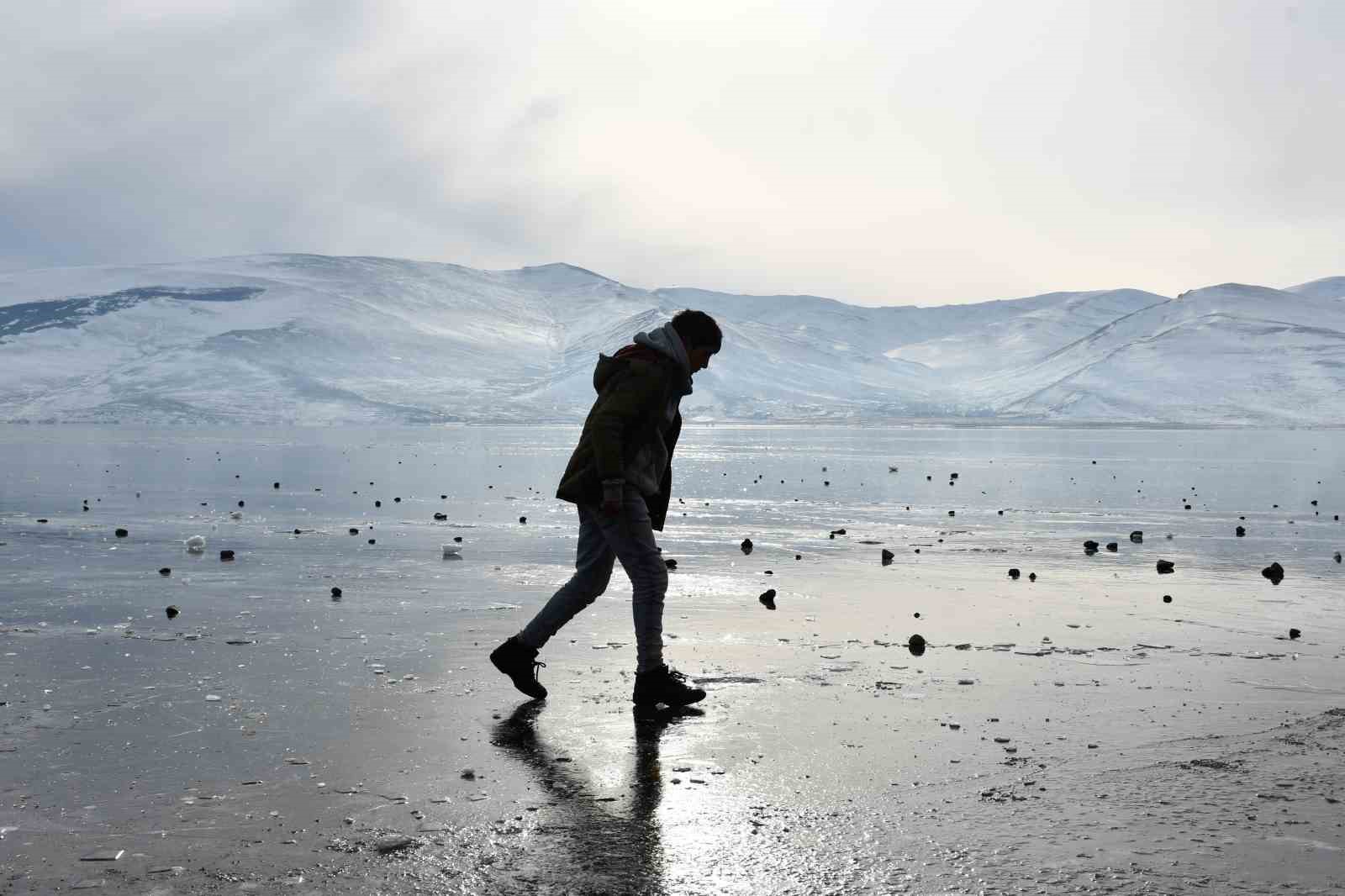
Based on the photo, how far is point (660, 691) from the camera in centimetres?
820

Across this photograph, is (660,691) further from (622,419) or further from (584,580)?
(622,419)

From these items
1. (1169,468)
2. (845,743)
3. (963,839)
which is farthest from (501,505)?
(1169,468)

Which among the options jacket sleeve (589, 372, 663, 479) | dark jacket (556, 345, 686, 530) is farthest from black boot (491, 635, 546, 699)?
jacket sleeve (589, 372, 663, 479)

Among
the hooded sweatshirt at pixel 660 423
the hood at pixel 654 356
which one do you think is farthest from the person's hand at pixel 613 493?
the hood at pixel 654 356

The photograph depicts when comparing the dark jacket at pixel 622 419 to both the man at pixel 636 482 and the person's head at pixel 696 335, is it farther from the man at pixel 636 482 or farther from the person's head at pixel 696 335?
the person's head at pixel 696 335

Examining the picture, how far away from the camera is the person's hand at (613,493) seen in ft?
27.2

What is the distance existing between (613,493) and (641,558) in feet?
1.61

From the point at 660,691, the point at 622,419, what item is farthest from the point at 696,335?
the point at 660,691

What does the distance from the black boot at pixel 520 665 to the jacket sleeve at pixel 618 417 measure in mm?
1173

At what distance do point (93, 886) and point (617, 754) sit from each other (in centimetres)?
273

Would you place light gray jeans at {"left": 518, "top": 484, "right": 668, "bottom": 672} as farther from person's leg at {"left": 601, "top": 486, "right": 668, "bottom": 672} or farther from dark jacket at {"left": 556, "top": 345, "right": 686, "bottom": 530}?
dark jacket at {"left": 556, "top": 345, "right": 686, "bottom": 530}

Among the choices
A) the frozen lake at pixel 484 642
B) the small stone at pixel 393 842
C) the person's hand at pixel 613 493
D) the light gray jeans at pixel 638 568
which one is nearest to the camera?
the small stone at pixel 393 842

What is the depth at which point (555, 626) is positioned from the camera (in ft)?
29.3

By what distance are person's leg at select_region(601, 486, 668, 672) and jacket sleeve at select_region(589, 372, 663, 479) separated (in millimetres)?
253
